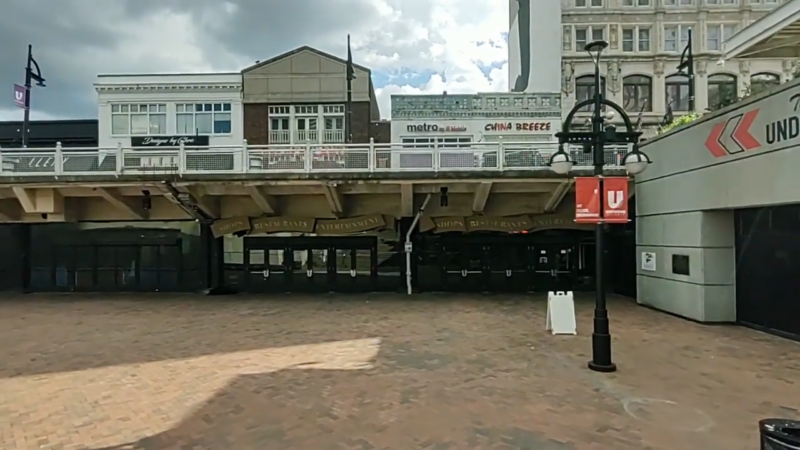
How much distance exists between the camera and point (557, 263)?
763 inches

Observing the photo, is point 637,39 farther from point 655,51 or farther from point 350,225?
point 350,225

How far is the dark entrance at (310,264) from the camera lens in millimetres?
19594

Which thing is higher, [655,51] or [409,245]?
[655,51]

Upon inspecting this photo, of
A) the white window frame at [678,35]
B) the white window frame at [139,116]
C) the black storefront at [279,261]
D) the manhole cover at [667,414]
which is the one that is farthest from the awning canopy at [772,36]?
the white window frame at [139,116]

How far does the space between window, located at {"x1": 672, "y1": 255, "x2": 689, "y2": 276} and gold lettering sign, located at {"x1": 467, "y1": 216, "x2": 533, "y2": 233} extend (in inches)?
219

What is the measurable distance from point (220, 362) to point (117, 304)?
10.1m

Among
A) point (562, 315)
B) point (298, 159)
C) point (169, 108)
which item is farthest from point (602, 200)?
point (169, 108)

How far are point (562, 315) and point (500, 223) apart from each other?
7625 mm

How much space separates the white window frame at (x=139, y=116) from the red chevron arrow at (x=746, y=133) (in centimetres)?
2394

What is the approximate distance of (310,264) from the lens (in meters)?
19.9

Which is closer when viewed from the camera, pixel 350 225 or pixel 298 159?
pixel 298 159

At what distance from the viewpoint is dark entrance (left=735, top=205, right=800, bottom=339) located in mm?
10117

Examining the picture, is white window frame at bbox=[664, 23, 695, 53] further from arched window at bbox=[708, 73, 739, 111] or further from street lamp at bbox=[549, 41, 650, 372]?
street lamp at bbox=[549, 41, 650, 372]

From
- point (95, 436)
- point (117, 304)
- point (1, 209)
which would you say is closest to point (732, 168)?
point (95, 436)
